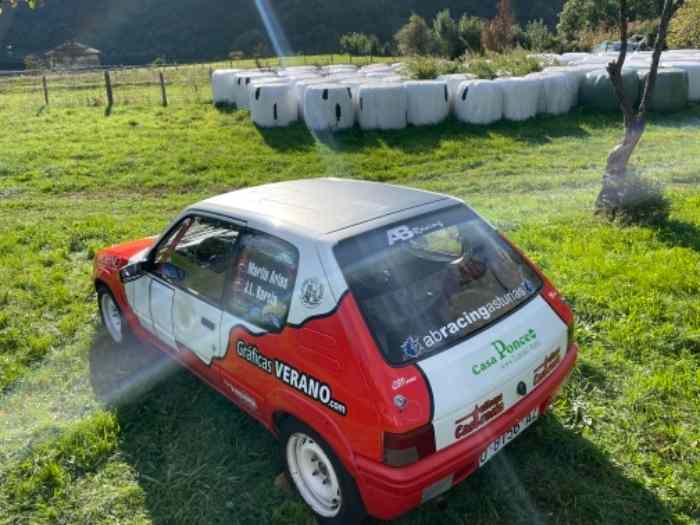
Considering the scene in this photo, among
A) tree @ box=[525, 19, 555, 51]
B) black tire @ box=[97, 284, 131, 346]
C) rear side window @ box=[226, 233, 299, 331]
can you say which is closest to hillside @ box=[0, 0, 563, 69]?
tree @ box=[525, 19, 555, 51]

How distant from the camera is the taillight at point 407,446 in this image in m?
2.32

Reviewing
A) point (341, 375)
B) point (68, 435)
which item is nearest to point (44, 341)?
point (68, 435)

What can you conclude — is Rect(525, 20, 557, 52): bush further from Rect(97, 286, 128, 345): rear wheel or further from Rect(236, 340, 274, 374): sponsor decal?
Rect(236, 340, 274, 374): sponsor decal

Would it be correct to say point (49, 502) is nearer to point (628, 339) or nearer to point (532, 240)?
point (628, 339)

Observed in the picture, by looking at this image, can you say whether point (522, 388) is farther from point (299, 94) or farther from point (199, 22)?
point (199, 22)

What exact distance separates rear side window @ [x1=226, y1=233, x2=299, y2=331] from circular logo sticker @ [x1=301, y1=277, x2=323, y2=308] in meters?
0.11

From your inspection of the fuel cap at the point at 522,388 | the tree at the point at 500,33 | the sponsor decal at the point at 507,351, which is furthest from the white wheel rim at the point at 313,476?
the tree at the point at 500,33

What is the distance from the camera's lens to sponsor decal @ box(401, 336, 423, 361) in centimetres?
245

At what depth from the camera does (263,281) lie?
2963 mm

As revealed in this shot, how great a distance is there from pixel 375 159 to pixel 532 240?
6055mm

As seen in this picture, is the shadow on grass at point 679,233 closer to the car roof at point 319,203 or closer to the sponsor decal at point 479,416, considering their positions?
the car roof at point 319,203

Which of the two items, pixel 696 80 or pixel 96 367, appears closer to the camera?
pixel 96 367

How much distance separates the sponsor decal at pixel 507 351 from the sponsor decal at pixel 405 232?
67 centimetres

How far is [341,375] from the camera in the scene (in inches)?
96.4
